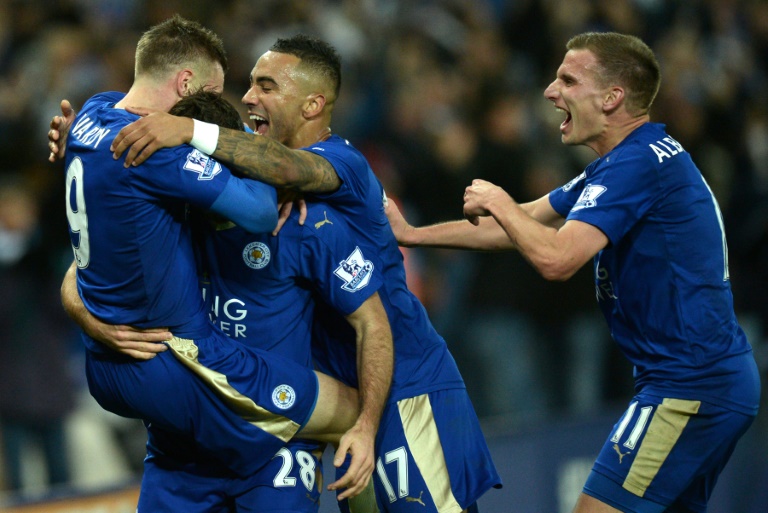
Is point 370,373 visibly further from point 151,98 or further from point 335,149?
point 151,98

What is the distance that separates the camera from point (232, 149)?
3898 mm

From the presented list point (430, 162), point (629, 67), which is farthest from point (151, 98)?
point (430, 162)

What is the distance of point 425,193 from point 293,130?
3972 mm

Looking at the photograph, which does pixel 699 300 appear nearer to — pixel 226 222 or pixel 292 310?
pixel 292 310

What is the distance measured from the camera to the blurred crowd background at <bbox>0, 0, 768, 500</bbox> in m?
7.11

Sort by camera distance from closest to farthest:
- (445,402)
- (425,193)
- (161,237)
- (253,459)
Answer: (161,237), (253,459), (445,402), (425,193)

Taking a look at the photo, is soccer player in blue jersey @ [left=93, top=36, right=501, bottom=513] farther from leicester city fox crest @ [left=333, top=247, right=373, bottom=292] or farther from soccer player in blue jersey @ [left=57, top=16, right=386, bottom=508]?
soccer player in blue jersey @ [left=57, top=16, right=386, bottom=508]

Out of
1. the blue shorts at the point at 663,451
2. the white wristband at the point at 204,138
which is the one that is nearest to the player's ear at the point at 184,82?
the white wristband at the point at 204,138

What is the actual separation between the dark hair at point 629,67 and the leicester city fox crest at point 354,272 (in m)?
1.21

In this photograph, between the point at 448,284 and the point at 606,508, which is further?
the point at 448,284

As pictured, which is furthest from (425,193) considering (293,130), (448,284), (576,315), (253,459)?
(253,459)

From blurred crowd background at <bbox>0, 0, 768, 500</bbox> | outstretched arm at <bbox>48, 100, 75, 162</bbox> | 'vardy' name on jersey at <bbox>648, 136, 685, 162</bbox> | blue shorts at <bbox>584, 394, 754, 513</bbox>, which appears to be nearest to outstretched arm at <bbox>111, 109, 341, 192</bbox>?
outstretched arm at <bbox>48, 100, 75, 162</bbox>

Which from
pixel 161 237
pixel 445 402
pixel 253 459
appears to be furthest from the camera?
pixel 445 402

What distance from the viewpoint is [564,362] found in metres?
8.62
